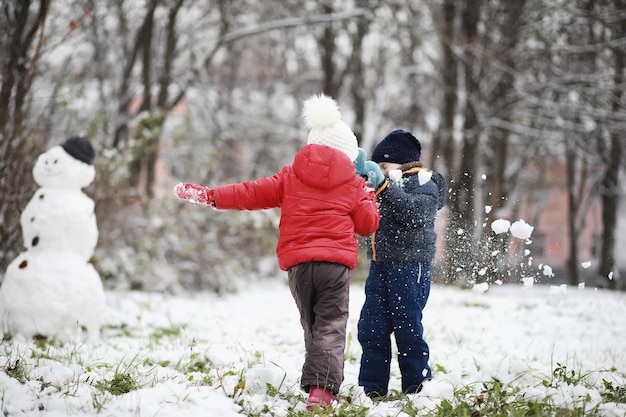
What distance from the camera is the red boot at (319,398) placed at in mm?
3070

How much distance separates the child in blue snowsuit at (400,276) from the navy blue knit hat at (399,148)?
69mm

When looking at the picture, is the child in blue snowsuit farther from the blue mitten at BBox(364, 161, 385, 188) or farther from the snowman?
the snowman

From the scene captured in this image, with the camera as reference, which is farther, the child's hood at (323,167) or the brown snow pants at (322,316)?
the child's hood at (323,167)

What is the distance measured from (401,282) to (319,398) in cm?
85

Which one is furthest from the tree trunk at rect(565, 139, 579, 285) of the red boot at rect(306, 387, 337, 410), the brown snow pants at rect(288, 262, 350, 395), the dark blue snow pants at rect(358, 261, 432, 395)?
the red boot at rect(306, 387, 337, 410)

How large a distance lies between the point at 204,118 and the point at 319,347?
12.8 meters

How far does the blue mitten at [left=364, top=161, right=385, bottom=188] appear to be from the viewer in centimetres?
345

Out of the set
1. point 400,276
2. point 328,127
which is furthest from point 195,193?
point 400,276

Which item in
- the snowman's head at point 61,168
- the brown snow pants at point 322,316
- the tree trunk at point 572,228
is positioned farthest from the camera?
the tree trunk at point 572,228

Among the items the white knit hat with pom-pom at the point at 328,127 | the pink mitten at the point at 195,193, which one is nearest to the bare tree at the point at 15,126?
the pink mitten at the point at 195,193

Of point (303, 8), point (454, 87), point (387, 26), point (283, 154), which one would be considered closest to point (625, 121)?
point (454, 87)

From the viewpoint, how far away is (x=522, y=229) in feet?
12.8

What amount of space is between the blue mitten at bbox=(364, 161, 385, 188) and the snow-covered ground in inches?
47.3

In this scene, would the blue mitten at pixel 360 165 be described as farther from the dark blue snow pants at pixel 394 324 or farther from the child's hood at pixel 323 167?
the dark blue snow pants at pixel 394 324
